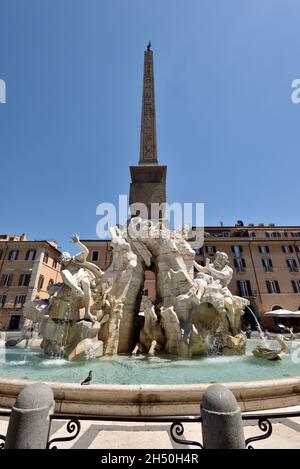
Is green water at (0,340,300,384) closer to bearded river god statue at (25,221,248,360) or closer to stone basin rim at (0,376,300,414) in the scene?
bearded river god statue at (25,221,248,360)

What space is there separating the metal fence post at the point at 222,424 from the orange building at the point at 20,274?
990 inches

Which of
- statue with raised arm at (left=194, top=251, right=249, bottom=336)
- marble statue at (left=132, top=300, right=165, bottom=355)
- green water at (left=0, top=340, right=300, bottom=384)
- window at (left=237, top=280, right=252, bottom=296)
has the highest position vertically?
window at (left=237, top=280, right=252, bottom=296)

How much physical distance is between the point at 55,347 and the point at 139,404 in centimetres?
459

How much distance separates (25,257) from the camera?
27.4 metres

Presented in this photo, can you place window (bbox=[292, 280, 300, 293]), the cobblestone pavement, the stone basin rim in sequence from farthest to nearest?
window (bbox=[292, 280, 300, 293]) → the stone basin rim → the cobblestone pavement

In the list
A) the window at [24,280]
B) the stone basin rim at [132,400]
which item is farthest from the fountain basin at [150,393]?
the window at [24,280]

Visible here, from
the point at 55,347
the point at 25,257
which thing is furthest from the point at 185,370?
the point at 25,257

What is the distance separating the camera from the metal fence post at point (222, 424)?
64.2 inches

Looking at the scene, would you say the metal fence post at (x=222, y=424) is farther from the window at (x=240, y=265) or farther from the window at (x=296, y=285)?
the window at (x=296, y=285)

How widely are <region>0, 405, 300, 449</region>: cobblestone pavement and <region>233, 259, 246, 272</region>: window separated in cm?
2675

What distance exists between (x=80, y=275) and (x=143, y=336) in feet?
9.57

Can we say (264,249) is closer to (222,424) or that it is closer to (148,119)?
(148,119)

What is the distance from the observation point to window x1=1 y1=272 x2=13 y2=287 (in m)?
26.3

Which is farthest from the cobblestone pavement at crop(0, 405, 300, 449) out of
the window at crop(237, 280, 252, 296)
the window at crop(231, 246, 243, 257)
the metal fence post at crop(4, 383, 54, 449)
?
the window at crop(231, 246, 243, 257)
